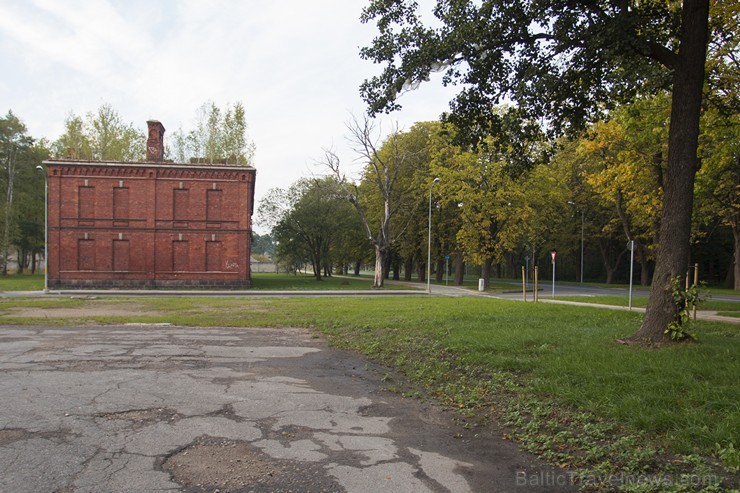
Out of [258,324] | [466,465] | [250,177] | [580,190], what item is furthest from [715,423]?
[580,190]

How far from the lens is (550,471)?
425 cm

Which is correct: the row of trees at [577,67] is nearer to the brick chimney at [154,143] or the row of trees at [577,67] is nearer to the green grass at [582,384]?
the green grass at [582,384]

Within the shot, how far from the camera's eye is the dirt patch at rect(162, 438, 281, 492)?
385 centimetres

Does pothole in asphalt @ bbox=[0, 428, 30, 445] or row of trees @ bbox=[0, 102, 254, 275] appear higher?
row of trees @ bbox=[0, 102, 254, 275]

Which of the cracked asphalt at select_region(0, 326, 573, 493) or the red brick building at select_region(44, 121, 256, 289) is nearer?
the cracked asphalt at select_region(0, 326, 573, 493)

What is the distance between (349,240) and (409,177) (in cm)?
1119

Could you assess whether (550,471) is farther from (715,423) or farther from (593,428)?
(715,423)

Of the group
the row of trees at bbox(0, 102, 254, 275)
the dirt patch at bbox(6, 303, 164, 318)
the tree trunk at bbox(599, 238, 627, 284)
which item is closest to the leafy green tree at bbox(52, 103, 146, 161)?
the row of trees at bbox(0, 102, 254, 275)

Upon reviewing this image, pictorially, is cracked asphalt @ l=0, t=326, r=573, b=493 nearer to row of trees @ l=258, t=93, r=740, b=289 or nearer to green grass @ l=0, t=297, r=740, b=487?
green grass @ l=0, t=297, r=740, b=487

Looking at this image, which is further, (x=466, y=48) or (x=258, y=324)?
(x=258, y=324)

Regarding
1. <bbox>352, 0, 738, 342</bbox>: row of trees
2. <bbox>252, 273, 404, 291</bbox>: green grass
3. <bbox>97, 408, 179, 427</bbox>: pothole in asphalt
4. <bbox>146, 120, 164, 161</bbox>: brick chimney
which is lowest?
<bbox>252, 273, 404, 291</bbox>: green grass

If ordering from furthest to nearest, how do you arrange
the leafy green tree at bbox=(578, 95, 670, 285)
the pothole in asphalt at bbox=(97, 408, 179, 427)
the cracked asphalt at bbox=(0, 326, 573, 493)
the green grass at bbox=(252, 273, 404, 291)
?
the green grass at bbox=(252, 273, 404, 291) → the leafy green tree at bbox=(578, 95, 670, 285) → the pothole in asphalt at bbox=(97, 408, 179, 427) → the cracked asphalt at bbox=(0, 326, 573, 493)

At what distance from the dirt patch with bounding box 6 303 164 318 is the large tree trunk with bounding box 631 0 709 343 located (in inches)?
624

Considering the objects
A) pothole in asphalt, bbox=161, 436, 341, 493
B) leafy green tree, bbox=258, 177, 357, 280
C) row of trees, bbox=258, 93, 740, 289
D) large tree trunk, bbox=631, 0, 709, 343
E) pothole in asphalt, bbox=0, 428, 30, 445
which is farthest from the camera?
leafy green tree, bbox=258, 177, 357, 280
